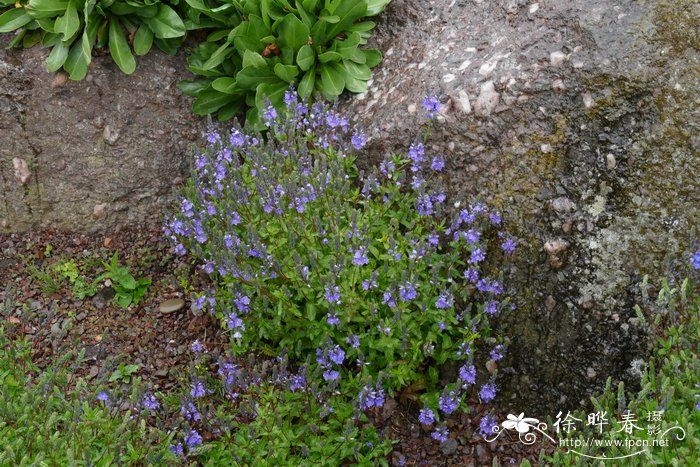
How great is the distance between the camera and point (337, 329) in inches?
143

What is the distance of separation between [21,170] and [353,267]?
105 inches

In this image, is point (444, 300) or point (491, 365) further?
point (491, 365)

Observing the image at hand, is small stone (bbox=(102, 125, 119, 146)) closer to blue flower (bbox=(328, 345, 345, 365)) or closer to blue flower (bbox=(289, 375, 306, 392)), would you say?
blue flower (bbox=(289, 375, 306, 392))

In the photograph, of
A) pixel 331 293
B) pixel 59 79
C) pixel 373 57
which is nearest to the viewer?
pixel 331 293

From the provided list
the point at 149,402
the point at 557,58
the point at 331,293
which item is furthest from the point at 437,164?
the point at 149,402

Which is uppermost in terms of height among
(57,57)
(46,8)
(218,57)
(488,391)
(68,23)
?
(46,8)

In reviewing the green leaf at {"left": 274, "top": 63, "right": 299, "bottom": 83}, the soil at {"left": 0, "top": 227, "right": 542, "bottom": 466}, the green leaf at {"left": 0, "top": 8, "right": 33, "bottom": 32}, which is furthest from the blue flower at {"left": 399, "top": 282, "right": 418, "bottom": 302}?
the green leaf at {"left": 0, "top": 8, "right": 33, "bottom": 32}

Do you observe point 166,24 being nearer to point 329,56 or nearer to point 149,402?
point 329,56

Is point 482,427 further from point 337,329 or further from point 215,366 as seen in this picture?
point 215,366

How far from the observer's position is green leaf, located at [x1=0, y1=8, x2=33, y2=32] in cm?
468

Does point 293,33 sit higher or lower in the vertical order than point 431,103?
higher

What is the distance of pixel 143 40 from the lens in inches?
188

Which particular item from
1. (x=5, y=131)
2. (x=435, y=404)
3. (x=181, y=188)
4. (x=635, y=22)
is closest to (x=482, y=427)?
(x=435, y=404)

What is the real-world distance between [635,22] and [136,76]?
3.16 meters
